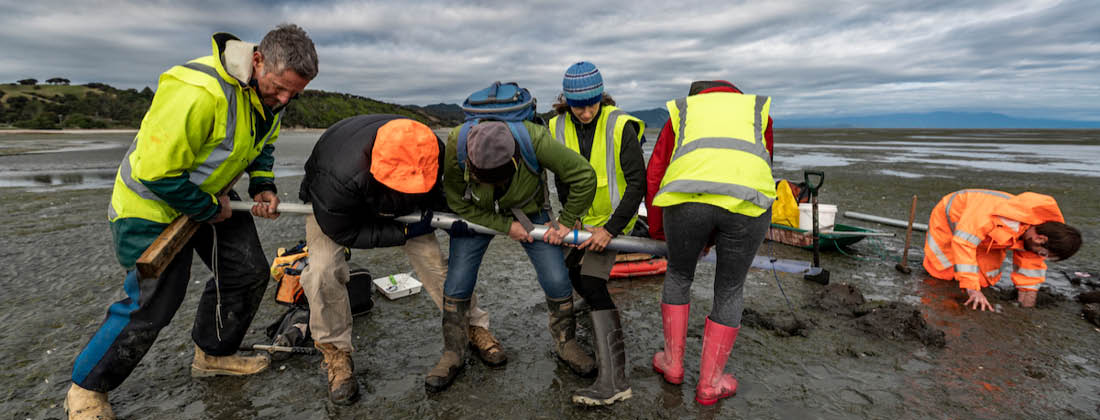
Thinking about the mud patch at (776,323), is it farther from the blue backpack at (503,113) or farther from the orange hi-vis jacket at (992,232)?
the blue backpack at (503,113)

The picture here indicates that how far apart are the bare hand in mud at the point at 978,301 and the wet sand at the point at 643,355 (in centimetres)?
12

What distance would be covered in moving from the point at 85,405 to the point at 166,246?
1.16 m

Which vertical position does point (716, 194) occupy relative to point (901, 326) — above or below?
above

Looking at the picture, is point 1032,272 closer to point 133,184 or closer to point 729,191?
point 729,191

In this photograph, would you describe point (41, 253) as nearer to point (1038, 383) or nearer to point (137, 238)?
point (137, 238)

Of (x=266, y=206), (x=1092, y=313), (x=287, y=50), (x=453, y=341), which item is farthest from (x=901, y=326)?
(x=266, y=206)

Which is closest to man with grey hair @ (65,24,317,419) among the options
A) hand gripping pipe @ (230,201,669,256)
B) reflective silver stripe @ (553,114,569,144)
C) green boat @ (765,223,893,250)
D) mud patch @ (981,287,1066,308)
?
hand gripping pipe @ (230,201,669,256)

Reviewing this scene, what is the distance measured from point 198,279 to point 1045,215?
29.9 feet

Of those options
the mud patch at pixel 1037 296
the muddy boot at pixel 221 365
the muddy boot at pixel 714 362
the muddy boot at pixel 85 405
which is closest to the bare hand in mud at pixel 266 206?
the muddy boot at pixel 221 365

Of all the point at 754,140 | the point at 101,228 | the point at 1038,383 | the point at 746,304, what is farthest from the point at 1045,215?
the point at 101,228

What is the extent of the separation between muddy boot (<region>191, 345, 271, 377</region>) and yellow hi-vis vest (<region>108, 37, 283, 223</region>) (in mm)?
1238

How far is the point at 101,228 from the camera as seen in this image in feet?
26.7

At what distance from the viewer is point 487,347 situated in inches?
156

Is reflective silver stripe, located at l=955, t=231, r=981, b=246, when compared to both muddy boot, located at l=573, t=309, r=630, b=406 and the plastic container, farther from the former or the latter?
the plastic container
